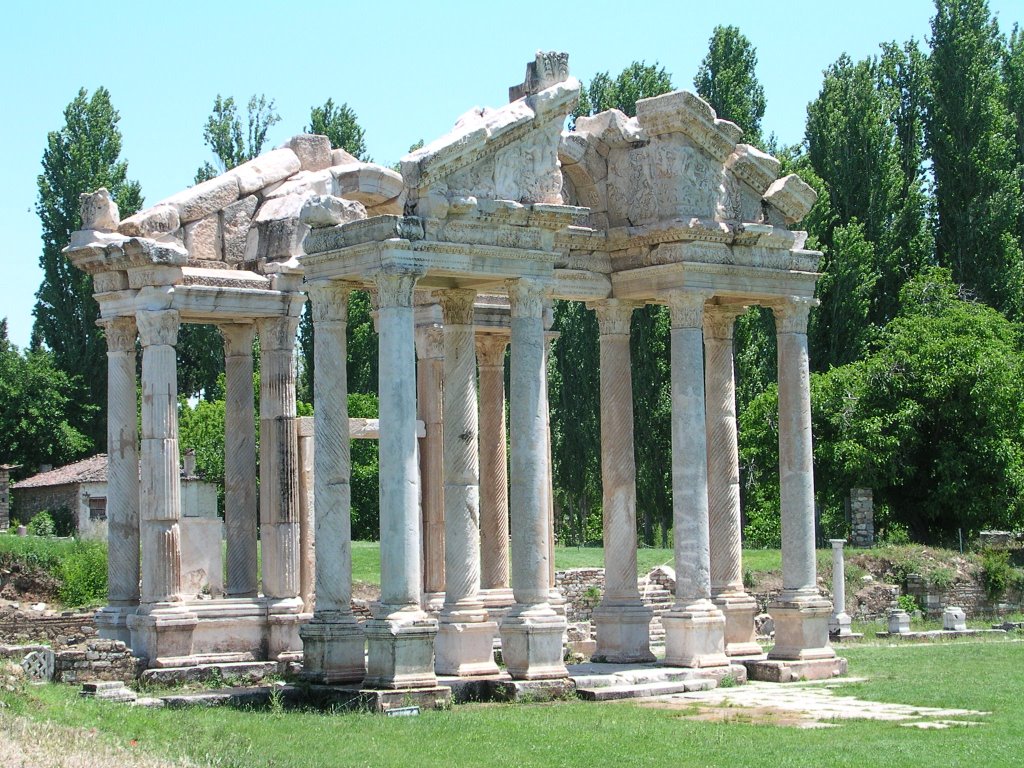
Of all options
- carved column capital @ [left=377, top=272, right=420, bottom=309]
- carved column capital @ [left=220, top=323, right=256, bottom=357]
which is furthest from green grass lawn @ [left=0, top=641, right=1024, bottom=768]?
carved column capital @ [left=220, top=323, right=256, bottom=357]

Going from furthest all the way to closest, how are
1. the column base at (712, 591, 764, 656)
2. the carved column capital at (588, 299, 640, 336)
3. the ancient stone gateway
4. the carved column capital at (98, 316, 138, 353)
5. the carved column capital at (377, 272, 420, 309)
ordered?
1. the column base at (712, 591, 764, 656)
2. the carved column capital at (588, 299, 640, 336)
3. the carved column capital at (98, 316, 138, 353)
4. the ancient stone gateway
5. the carved column capital at (377, 272, 420, 309)

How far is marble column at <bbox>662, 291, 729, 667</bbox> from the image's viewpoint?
24984 mm

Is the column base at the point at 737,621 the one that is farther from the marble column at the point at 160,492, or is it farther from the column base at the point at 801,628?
the marble column at the point at 160,492

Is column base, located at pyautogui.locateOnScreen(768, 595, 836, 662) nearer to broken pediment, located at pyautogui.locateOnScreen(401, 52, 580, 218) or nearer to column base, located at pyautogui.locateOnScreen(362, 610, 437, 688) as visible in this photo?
column base, located at pyautogui.locateOnScreen(362, 610, 437, 688)

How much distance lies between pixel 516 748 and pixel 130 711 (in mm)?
5113

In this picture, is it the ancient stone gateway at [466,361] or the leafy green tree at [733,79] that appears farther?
the leafy green tree at [733,79]

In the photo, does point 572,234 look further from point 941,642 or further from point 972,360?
point 972,360

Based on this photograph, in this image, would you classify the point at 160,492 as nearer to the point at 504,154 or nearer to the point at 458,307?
the point at 458,307

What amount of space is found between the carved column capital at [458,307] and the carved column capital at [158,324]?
4.39 m

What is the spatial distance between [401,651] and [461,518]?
2408 mm

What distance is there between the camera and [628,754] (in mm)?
17797

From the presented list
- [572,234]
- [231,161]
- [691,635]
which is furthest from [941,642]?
[231,161]

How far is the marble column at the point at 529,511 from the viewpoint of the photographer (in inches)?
893

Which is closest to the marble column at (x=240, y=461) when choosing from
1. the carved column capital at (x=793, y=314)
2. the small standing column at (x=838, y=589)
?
the carved column capital at (x=793, y=314)
